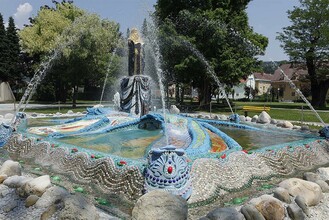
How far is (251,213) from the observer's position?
15.9 ft

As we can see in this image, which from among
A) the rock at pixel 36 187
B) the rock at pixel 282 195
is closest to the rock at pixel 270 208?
the rock at pixel 282 195

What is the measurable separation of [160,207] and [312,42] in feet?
115

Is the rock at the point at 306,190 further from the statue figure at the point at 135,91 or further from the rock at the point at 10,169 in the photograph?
the statue figure at the point at 135,91

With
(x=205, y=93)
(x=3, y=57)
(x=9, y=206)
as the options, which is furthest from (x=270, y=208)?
(x=3, y=57)

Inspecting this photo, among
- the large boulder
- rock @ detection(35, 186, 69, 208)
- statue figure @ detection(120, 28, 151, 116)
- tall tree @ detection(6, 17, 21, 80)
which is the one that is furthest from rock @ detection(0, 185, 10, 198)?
tall tree @ detection(6, 17, 21, 80)

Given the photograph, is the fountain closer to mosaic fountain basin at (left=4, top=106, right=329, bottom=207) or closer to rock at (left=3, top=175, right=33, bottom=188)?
mosaic fountain basin at (left=4, top=106, right=329, bottom=207)

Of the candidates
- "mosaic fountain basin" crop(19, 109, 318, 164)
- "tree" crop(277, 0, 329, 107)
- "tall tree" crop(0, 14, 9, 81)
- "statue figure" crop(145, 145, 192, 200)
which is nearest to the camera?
"statue figure" crop(145, 145, 192, 200)

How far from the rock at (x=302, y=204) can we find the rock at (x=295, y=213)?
20 centimetres

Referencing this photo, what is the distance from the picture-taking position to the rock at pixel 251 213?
4.83 metres

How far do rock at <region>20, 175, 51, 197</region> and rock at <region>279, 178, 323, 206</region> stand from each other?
12.7ft

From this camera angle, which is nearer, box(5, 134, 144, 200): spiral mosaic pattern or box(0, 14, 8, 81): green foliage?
box(5, 134, 144, 200): spiral mosaic pattern

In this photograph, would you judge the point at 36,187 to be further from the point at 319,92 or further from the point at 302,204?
the point at 319,92

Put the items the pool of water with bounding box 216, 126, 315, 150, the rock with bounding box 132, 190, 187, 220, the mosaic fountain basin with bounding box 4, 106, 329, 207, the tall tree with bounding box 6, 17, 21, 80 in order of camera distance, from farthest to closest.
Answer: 1. the tall tree with bounding box 6, 17, 21, 80
2. the pool of water with bounding box 216, 126, 315, 150
3. the mosaic fountain basin with bounding box 4, 106, 329, 207
4. the rock with bounding box 132, 190, 187, 220

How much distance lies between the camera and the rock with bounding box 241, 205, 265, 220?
483 cm
